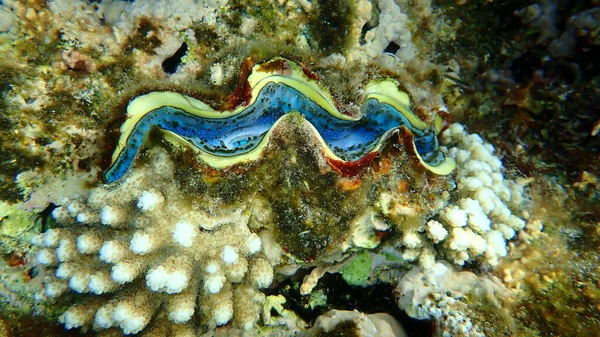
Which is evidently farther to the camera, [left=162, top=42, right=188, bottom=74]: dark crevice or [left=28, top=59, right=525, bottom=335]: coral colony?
[left=162, top=42, right=188, bottom=74]: dark crevice

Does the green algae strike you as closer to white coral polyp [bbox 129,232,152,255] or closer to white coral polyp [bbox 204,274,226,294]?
white coral polyp [bbox 204,274,226,294]

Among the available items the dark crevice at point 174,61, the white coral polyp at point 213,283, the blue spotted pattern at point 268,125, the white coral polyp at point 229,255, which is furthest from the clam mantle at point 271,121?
the white coral polyp at point 213,283

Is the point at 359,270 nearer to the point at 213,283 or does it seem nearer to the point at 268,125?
the point at 213,283

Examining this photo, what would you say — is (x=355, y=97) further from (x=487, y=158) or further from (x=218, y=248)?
(x=218, y=248)

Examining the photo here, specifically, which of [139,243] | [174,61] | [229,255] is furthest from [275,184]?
[174,61]

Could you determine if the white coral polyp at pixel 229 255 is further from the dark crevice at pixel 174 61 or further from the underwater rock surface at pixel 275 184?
the dark crevice at pixel 174 61

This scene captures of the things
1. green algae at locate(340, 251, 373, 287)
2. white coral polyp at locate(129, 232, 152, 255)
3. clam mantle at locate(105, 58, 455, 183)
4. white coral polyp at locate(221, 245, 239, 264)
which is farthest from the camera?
green algae at locate(340, 251, 373, 287)

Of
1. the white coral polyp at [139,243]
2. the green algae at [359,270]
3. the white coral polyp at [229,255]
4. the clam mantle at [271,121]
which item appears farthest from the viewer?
the green algae at [359,270]

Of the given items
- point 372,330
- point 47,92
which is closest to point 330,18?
point 47,92

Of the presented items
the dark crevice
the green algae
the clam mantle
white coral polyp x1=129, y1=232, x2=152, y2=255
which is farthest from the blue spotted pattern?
the green algae
